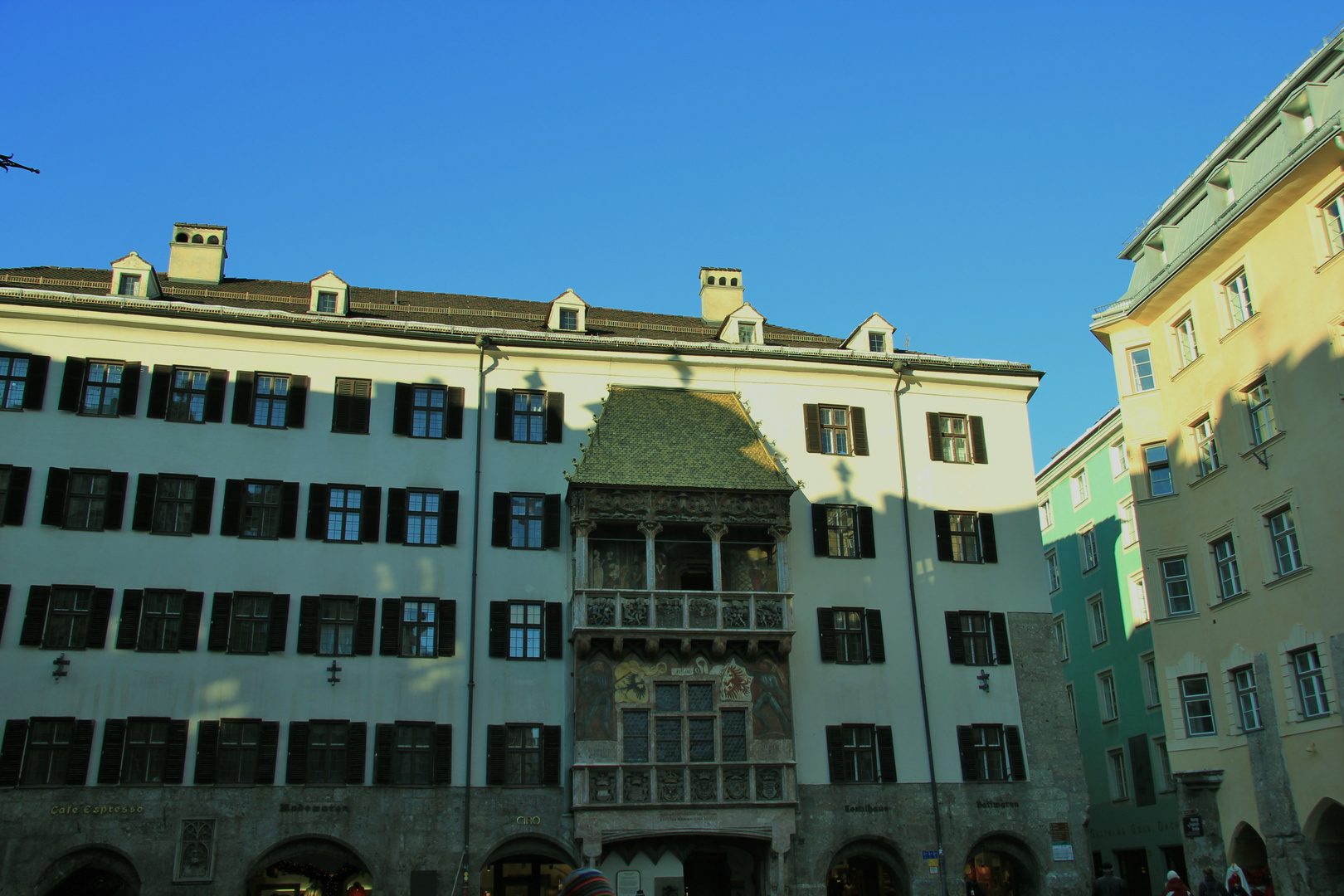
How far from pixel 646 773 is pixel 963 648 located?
11.0 meters

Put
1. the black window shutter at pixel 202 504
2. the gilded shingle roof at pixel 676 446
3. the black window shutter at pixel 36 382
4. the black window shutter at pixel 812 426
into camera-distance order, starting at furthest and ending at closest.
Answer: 1. the black window shutter at pixel 812 426
2. the gilded shingle roof at pixel 676 446
3. the black window shutter at pixel 36 382
4. the black window shutter at pixel 202 504

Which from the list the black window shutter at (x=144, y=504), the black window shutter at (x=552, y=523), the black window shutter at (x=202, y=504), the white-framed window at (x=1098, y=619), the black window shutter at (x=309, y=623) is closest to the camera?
the black window shutter at (x=309, y=623)

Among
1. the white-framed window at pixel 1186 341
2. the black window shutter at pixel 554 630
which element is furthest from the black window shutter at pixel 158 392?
the white-framed window at pixel 1186 341

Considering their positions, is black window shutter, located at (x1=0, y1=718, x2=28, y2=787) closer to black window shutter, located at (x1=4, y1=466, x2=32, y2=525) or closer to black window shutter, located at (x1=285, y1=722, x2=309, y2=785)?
black window shutter, located at (x1=4, y1=466, x2=32, y2=525)

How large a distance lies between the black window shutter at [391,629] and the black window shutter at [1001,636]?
59.7 ft

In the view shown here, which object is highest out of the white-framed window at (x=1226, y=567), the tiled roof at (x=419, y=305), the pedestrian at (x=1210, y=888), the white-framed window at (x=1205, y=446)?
the tiled roof at (x=419, y=305)

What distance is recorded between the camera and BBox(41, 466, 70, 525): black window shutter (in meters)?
32.1

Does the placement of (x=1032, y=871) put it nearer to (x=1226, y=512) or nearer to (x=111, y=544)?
(x=1226, y=512)

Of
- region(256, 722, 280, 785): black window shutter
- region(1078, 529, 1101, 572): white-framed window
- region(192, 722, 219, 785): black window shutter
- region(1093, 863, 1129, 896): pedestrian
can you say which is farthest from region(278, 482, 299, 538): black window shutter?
region(1078, 529, 1101, 572): white-framed window

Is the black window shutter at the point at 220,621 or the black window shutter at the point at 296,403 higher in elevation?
the black window shutter at the point at 296,403

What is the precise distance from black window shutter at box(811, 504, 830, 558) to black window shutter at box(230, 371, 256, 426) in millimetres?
17426

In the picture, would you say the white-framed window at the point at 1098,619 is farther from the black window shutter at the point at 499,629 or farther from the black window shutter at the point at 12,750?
the black window shutter at the point at 12,750

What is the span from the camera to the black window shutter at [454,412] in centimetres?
3566

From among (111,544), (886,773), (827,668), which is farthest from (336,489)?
(886,773)
